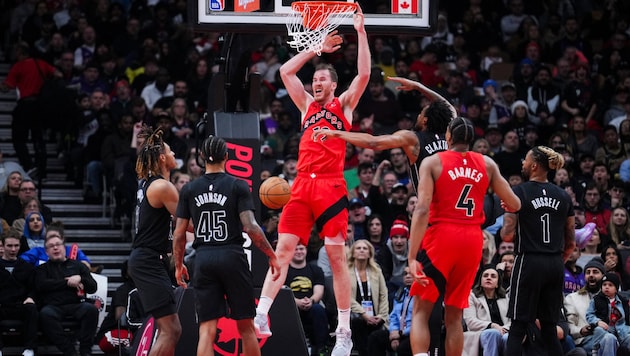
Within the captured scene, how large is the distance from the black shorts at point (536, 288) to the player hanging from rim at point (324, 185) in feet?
5.30

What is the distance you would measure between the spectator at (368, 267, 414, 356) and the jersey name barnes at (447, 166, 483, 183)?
13.5 feet

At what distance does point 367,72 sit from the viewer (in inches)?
434

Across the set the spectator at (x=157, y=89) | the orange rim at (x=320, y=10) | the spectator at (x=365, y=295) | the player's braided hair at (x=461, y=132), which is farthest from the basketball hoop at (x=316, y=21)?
the spectator at (x=157, y=89)

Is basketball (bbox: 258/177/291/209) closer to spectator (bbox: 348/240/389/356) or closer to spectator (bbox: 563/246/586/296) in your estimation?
spectator (bbox: 348/240/389/356)

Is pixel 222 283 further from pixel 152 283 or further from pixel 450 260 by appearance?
pixel 450 260

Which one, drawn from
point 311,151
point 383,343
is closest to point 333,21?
point 311,151

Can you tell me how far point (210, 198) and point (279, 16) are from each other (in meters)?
2.09

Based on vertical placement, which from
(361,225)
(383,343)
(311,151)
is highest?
(311,151)

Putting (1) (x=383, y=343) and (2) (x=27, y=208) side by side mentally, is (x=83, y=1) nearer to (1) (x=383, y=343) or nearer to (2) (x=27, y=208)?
(2) (x=27, y=208)

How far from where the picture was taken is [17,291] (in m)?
14.5

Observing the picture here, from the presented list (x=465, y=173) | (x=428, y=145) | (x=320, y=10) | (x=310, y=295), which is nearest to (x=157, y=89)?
(x=310, y=295)

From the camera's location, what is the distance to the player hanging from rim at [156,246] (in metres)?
10.9

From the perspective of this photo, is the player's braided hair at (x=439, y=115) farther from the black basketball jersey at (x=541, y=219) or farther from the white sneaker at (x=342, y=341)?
the white sneaker at (x=342, y=341)

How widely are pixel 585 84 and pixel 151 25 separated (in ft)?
24.5
